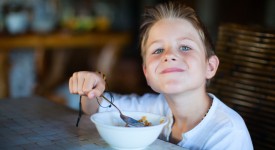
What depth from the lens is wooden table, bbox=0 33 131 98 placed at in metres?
3.63

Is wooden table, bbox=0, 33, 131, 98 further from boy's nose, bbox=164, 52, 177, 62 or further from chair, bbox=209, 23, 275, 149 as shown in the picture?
boy's nose, bbox=164, 52, 177, 62

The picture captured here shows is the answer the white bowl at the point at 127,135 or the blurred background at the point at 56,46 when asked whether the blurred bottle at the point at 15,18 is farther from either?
the white bowl at the point at 127,135

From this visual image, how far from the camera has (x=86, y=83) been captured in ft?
4.13

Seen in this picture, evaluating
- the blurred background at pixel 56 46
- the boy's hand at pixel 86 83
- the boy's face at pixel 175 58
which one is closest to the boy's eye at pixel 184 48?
the boy's face at pixel 175 58

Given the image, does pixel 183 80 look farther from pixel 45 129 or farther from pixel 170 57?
pixel 45 129

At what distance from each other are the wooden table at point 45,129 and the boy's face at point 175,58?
0.60ft

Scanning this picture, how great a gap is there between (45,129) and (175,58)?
0.44 metres

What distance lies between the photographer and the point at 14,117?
1.41 meters

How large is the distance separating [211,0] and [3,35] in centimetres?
278

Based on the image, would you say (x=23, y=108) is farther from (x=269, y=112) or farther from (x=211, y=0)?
(x=211, y=0)

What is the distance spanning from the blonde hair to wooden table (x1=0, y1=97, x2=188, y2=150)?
35 cm

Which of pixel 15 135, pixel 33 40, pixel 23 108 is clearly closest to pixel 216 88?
pixel 23 108

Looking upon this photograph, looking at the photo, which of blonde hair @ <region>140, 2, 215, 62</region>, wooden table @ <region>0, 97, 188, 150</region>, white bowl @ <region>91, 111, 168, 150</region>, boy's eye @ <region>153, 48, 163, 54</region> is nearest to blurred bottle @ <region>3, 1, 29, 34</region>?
wooden table @ <region>0, 97, 188, 150</region>

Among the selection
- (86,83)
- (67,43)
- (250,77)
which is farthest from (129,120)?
(67,43)
